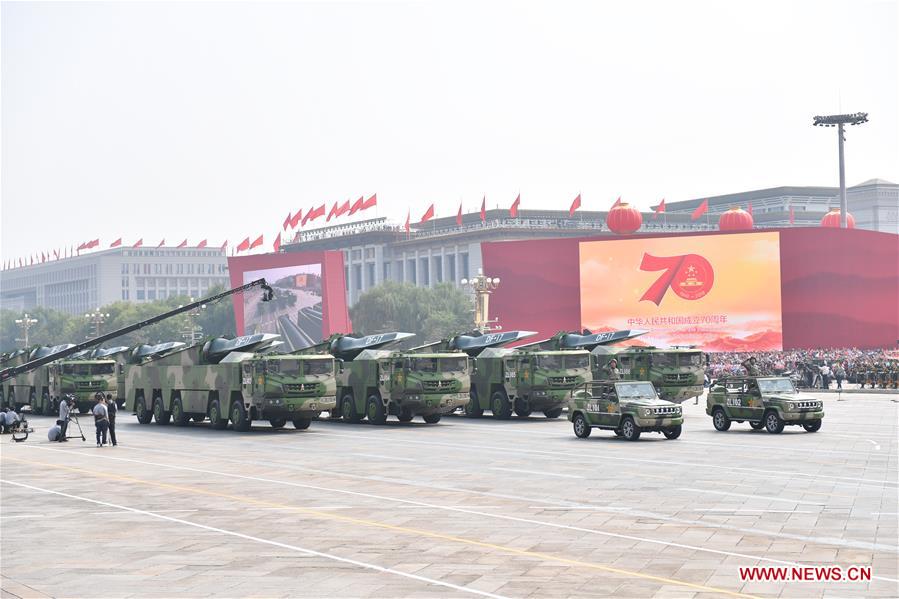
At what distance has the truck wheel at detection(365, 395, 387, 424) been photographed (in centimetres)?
4109

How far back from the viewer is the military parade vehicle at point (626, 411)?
32281 mm

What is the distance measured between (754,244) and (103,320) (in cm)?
11441

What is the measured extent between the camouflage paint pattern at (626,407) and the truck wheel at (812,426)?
3.79 meters

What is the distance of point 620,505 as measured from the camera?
19.9 meters

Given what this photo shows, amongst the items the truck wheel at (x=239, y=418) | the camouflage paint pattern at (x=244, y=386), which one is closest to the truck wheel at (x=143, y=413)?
the camouflage paint pattern at (x=244, y=386)

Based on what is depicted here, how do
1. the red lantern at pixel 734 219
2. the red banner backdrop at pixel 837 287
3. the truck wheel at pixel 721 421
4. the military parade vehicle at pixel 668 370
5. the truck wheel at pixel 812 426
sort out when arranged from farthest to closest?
the red lantern at pixel 734 219, the red banner backdrop at pixel 837 287, the military parade vehicle at pixel 668 370, the truck wheel at pixel 721 421, the truck wheel at pixel 812 426

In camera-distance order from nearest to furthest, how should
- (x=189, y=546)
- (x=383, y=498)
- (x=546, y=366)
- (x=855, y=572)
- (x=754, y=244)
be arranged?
(x=855, y=572) < (x=189, y=546) < (x=383, y=498) < (x=546, y=366) < (x=754, y=244)

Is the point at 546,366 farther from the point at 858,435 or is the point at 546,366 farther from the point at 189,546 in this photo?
the point at 189,546

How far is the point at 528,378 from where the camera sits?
137 ft

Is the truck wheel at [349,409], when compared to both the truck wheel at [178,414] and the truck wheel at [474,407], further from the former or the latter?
the truck wheel at [178,414]

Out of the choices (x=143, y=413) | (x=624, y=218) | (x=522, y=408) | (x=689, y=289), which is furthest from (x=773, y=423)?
(x=624, y=218)

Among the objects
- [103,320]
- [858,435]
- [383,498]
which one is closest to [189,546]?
[383,498]

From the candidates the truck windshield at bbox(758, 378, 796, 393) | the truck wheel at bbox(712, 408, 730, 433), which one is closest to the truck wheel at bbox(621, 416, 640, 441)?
the truck wheel at bbox(712, 408, 730, 433)

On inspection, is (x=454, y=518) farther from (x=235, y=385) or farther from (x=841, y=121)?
(x=841, y=121)
